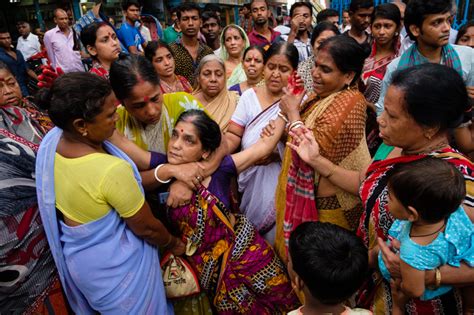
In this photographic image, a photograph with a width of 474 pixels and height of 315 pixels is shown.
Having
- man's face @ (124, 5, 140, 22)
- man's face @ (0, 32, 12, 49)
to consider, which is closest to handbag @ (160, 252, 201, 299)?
man's face @ (124, 5, 140, 22)

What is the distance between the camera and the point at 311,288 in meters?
1.24

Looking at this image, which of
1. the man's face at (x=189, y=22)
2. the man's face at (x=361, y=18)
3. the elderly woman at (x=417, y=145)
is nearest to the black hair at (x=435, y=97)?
the elderly woman at (x=417, y=145)

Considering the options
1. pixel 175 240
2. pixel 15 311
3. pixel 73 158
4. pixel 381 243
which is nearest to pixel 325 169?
pixel 381 243

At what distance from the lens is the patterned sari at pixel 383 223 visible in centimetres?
133

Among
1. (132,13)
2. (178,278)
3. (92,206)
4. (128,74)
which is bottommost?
(178,278)

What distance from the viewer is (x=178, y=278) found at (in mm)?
1843

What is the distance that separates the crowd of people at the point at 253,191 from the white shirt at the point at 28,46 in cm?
724

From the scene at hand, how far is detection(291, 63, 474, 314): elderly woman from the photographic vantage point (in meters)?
1.29

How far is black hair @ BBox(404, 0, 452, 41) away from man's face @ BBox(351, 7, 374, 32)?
1.85 meters

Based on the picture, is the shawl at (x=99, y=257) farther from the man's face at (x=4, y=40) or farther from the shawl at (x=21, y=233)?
the man's face at (x=4, y=40)

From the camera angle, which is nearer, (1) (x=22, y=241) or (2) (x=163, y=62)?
(1) (x=22, y=241)

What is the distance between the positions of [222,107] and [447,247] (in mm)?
2158

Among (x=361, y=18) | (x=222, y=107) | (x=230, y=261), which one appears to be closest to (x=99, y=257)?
(x=230, y=261)

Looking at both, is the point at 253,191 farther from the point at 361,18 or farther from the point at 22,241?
the point at 361,18
